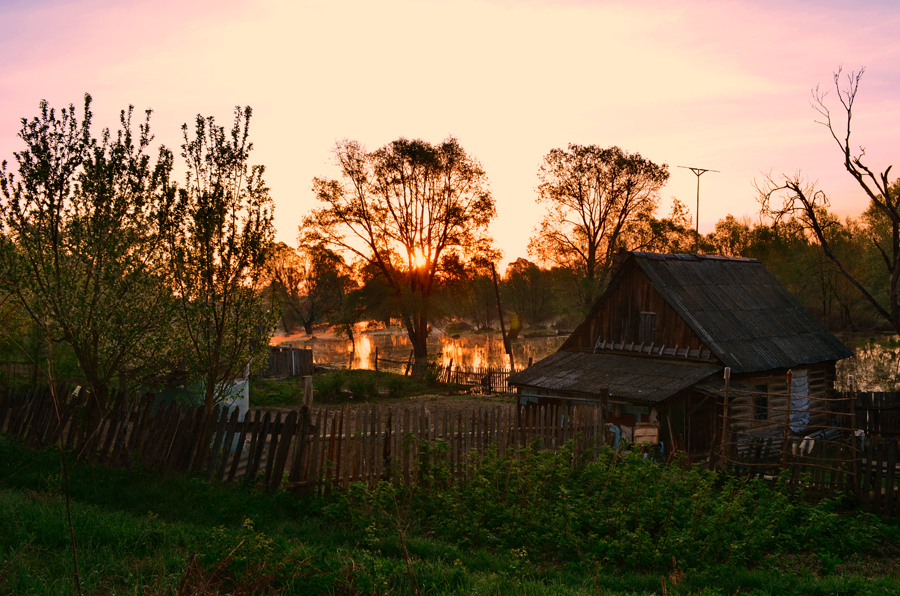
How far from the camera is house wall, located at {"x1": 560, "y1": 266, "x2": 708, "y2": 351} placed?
64.6 feet

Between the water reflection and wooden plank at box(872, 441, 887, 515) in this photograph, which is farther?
the water reflection

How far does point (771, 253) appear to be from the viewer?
58.8m

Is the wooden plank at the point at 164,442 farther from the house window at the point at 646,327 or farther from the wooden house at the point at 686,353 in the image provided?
the house window at the point at 646,327

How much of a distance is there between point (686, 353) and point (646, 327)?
1.74 meters

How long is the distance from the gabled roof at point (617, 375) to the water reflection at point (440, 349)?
21.3 meters

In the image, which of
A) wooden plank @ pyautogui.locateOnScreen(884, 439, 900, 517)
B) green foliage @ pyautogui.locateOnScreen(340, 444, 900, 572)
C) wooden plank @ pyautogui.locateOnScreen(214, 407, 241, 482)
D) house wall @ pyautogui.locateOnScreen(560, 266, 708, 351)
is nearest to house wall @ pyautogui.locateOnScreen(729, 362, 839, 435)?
house wall @ pyautogui.locateOnScreen(560, 266, 708, 351)

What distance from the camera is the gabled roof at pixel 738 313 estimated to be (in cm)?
1909

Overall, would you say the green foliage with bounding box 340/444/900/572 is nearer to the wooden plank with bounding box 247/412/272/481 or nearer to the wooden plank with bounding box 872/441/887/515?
the wooden plank with bounding box 872/441/887/515

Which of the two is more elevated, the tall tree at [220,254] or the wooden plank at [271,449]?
the tall tree at [220,254]

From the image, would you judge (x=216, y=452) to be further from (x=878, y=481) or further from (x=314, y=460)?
(x=878, y=481)

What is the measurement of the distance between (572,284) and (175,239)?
40.8 metres

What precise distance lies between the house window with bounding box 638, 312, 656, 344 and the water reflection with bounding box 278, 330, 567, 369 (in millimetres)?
21749

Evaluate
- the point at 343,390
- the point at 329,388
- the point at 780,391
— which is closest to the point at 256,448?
the point at 780,391

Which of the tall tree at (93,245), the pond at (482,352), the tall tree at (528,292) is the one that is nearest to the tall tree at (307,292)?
the pond at (482,352)
